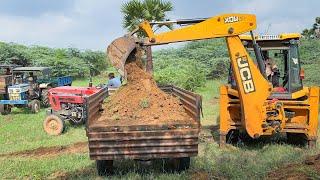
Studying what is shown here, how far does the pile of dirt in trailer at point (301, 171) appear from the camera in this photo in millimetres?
6094

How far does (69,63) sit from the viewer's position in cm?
3459

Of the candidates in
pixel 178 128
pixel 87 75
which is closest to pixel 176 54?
pixel 87 75

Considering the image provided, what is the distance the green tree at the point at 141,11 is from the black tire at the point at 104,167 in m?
13.1

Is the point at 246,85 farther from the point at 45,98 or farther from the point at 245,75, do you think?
the point at 45,98

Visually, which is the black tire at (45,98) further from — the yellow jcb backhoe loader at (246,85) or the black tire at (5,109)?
the yellow jcb backhoe loader at (246,85)

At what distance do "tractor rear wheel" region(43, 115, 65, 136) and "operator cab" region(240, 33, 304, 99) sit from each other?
5721mm

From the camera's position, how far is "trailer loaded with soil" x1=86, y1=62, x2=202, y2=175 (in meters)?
7.10

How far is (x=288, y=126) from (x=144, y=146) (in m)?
3.96

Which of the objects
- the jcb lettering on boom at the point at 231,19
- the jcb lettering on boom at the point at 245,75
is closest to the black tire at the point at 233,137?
the jcb lettering on boom at the point at 245,75

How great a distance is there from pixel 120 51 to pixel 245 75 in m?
2.47

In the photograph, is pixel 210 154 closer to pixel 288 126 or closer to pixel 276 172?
pixel 288 126

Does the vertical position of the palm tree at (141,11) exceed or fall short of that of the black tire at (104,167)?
it exceeds it

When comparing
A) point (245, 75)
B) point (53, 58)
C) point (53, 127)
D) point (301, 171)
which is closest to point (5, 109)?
point (53, 127)

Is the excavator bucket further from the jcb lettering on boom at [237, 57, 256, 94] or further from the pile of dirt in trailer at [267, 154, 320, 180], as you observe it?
the pile of dirt in trailer at [267, 154, 320, 180]
